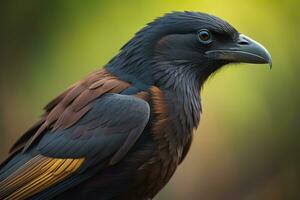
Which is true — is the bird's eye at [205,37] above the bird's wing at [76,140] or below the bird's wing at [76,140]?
above

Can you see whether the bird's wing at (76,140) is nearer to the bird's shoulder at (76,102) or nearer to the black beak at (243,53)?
the bird's shoulder at (76,102)

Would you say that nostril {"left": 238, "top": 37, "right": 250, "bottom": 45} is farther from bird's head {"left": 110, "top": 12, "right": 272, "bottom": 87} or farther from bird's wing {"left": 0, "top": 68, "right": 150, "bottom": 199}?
bird's wing {"left": 0, "top": 68, "right": 150, "bottom": 199}

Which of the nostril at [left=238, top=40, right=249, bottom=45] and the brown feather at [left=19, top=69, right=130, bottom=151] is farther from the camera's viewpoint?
the nostril at [left=238, top=40, right=249, bottom=45]

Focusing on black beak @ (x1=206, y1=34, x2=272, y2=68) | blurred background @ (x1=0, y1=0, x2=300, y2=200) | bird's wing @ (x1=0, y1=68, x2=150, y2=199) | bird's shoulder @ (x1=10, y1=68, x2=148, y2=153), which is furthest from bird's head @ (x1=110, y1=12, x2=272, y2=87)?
blurred background @ (x1=0, y1=0, x2=300, y2=200)

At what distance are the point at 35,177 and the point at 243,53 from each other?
5.99 feet

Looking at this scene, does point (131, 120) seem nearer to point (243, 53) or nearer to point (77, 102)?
point (77, 102)

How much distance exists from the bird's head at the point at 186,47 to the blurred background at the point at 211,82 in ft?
3.87

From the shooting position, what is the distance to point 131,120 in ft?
26.7

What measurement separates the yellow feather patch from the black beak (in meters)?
1.36

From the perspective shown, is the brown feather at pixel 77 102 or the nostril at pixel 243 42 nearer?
the brown feather at pixel 77 102

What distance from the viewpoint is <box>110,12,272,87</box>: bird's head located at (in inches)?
339

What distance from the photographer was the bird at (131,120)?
26.6ft

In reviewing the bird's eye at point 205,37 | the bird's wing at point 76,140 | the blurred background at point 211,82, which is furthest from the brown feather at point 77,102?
the blurred background at point 211,82

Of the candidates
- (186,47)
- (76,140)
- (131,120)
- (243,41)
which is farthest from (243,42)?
(76,140)
